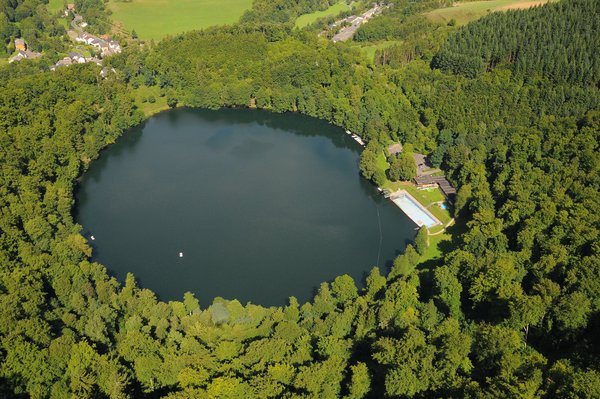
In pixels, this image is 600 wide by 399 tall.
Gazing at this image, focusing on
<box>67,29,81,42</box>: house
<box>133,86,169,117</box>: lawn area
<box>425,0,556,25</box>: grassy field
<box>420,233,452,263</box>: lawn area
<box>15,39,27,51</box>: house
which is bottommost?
<box>420,233,452,263</box>: lawn area

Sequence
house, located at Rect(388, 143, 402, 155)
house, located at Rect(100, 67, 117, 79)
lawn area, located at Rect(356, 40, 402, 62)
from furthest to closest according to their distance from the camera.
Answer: lawn area, located at Rect(356, 40, 402, 62)
house, located at Rect(100, 67, 117, 79)
house, located at Rect(388, 143, 402, 155)

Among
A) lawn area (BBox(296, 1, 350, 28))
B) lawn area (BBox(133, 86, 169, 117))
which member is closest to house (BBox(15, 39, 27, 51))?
lawn area (BBox(133, 86, 169, 117))

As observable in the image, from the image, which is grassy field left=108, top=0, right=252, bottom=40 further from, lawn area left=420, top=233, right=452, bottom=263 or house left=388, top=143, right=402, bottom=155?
lawn area left=420, top=233, right=452, bottom=263

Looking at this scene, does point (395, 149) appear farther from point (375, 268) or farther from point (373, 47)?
point (373, 47)

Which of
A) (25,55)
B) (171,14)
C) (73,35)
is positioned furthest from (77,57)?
(171,14)

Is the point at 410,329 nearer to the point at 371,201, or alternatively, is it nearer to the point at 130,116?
the point at 371,201

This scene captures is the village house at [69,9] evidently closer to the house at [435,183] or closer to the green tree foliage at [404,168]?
the green tree foliage at [404,168]

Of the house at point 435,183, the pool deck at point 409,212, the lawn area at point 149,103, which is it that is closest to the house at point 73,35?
the lawn area at point 149,103
